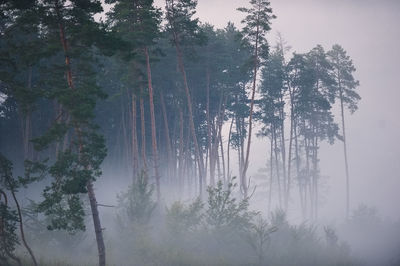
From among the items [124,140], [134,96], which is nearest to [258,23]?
[134,96]

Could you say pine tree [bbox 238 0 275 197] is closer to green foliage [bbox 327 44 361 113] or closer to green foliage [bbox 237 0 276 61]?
green foliage [bbox 237 0 276 61]

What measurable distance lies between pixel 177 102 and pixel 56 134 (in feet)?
89.4

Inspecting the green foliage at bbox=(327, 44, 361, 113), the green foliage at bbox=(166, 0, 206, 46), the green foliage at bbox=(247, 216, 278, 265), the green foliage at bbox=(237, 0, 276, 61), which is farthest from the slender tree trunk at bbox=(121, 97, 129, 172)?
the green foliage at bbox=(327, 44, 361, 113)

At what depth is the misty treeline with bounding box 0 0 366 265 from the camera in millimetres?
12438

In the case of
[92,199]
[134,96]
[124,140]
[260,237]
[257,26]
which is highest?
[257,26]

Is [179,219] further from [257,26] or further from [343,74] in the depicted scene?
[343,74]

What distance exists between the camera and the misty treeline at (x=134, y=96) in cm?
1244

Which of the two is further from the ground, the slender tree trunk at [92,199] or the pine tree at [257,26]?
the pine tree at [257,26]

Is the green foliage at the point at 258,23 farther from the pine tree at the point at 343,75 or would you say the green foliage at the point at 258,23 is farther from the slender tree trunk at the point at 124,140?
the pine tree at the point at 343,75

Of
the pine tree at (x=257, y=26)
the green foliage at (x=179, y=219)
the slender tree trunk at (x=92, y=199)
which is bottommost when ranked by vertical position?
the green foliage at (x=179, y=219)

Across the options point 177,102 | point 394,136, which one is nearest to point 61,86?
point 177,102

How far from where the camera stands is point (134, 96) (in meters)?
26.9

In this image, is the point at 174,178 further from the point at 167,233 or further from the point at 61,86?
the point at 61,86

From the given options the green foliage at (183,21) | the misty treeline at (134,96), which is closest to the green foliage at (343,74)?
the misty treeline at (134,96)
